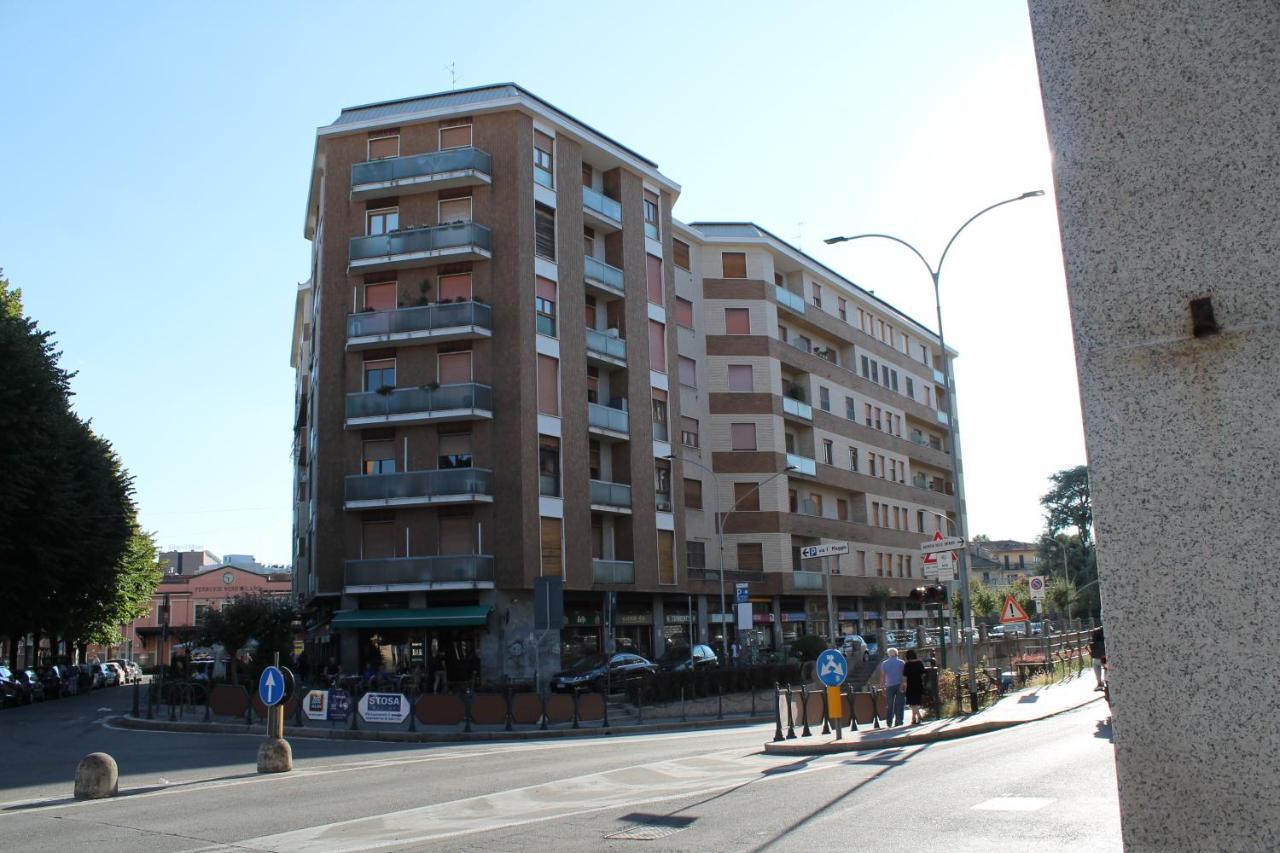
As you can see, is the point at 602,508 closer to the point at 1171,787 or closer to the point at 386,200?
the point at 386,200

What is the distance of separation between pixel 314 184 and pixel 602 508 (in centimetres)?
1959

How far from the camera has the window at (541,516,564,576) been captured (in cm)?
3984

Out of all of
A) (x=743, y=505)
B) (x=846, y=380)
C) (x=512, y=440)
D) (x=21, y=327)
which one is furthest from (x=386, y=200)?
(x=846, y=380)

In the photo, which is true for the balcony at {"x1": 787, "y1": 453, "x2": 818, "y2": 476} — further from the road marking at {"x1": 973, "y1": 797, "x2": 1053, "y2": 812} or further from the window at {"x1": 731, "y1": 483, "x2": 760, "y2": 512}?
the road marking at {"x1": 973, "y1": 797, "x2": 1053, "y2": 812}

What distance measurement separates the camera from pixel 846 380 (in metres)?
62.2

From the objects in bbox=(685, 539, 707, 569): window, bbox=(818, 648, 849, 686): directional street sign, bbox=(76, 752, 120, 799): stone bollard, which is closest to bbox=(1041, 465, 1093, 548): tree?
bbox=(685, 539, 707, 569): window

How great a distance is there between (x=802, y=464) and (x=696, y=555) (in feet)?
28.1

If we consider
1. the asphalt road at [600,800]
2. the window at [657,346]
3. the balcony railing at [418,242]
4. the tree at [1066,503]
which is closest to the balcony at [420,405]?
the balcony railing at [418,242]

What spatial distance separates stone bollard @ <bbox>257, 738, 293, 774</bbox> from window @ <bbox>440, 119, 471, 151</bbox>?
3015cm

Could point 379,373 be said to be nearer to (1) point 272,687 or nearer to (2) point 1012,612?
(2) point 1012,612

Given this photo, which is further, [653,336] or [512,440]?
[653,336]

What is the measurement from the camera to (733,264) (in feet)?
182

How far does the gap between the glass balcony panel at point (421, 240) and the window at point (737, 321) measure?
54.5 feet

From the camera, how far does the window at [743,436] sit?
53.0m
